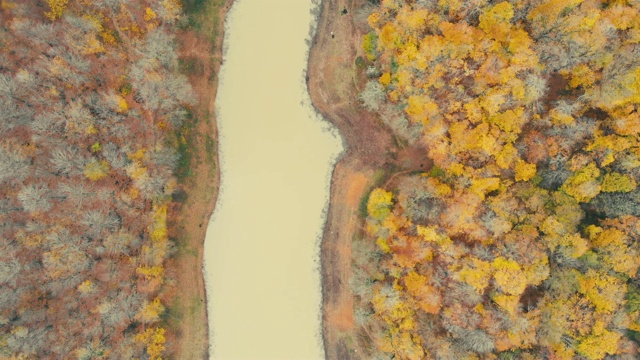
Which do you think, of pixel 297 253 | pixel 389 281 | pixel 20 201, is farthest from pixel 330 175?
pixel 20 201

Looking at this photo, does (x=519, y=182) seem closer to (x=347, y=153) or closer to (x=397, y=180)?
(x=397, y=180)

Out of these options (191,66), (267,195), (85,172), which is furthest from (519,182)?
(85,172)

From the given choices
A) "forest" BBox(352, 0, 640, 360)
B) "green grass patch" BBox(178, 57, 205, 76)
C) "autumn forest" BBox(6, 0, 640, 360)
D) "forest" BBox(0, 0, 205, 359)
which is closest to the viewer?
"forest" BBox(352, 0, 640, 360)

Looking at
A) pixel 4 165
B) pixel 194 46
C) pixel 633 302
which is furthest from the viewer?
pixel 194 46

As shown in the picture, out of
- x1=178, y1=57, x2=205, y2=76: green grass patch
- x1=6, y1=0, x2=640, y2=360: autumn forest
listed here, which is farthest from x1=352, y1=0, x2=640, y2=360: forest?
x1=178, y1=57, x2=205, y2=76: green grass patch

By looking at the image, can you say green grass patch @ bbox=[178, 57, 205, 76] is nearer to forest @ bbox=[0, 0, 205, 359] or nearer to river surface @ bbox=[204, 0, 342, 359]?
forest @ bbox=[0, 0, 205, 359]

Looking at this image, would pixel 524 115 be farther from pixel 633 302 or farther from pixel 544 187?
pixel 633 302
